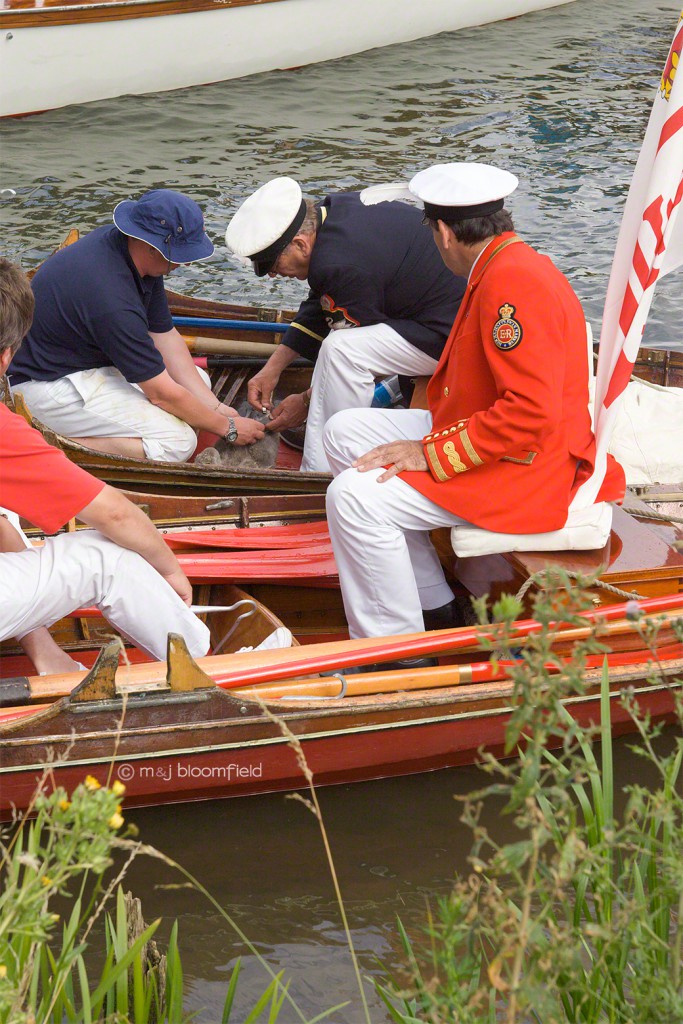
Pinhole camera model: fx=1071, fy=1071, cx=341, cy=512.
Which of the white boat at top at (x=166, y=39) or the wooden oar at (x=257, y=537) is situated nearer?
the wooden oar at (x=257, y=537)

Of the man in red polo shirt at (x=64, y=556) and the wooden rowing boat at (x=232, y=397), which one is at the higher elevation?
the man in red polo shirt at (x=64, y=556)

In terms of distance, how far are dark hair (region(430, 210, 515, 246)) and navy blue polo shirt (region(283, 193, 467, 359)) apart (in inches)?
49.6

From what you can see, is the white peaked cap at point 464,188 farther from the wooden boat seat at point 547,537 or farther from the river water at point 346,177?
the river water at point 346,177

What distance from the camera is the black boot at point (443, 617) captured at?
4.43 metres

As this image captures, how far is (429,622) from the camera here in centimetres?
446

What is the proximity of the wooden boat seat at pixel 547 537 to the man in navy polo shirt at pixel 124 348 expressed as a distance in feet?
6.28

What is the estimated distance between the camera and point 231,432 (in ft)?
18.4

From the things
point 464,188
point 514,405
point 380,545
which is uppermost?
point 464,188

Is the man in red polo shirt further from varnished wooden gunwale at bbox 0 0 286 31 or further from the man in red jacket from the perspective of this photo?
varnished wooden gunwale at bbox 0 0 286 31

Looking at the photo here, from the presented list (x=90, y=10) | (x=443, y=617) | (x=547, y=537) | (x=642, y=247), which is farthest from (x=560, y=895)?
(x=90, y=10)

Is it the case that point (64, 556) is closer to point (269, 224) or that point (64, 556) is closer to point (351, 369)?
point (269, 224)

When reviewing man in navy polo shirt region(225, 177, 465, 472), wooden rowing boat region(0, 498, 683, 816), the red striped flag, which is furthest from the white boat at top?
the red striped flag

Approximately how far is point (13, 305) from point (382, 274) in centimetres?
230

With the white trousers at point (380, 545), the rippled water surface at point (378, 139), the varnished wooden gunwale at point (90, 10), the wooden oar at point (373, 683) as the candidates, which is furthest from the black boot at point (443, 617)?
the varnished wooden gunwale at point (90, 10)
